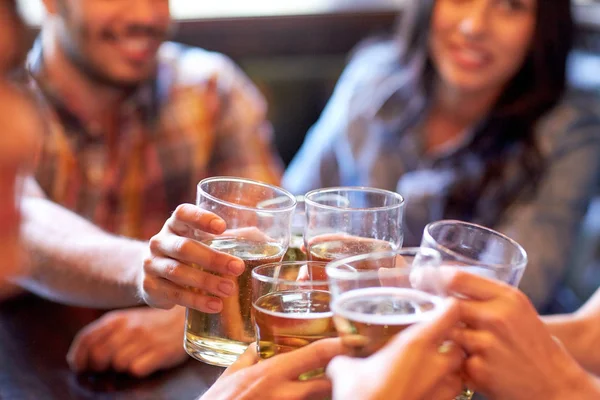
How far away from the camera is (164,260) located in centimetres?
101

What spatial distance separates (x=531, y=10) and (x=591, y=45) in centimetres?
68

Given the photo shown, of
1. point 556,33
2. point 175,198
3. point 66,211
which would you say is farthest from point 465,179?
point 66,211

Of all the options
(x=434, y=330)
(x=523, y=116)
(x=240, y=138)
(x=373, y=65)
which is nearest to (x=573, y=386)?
(x=434, y=330)

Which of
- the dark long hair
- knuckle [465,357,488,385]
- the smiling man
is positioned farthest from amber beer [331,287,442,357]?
the dark long hair

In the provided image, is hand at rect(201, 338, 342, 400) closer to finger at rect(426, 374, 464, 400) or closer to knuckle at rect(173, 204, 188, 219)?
finger at rect(426, 374, 464, 400)

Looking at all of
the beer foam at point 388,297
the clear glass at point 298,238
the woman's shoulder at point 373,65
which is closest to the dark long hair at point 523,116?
the woman's shoulder at point 373,65

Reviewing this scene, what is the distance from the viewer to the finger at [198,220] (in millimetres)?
956

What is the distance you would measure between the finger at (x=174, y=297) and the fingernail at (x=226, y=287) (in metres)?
0.02

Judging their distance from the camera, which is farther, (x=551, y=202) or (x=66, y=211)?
(x=551, y=202)

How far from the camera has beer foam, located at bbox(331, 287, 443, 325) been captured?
777 mm

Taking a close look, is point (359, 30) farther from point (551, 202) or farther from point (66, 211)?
point (66, 211)

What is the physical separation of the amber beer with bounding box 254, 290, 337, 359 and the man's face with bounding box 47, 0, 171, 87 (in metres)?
1.27

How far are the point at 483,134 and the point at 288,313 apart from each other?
1.47 meters

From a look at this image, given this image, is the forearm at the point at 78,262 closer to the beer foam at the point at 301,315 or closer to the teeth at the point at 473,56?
the beer foam at the point at 301,315
